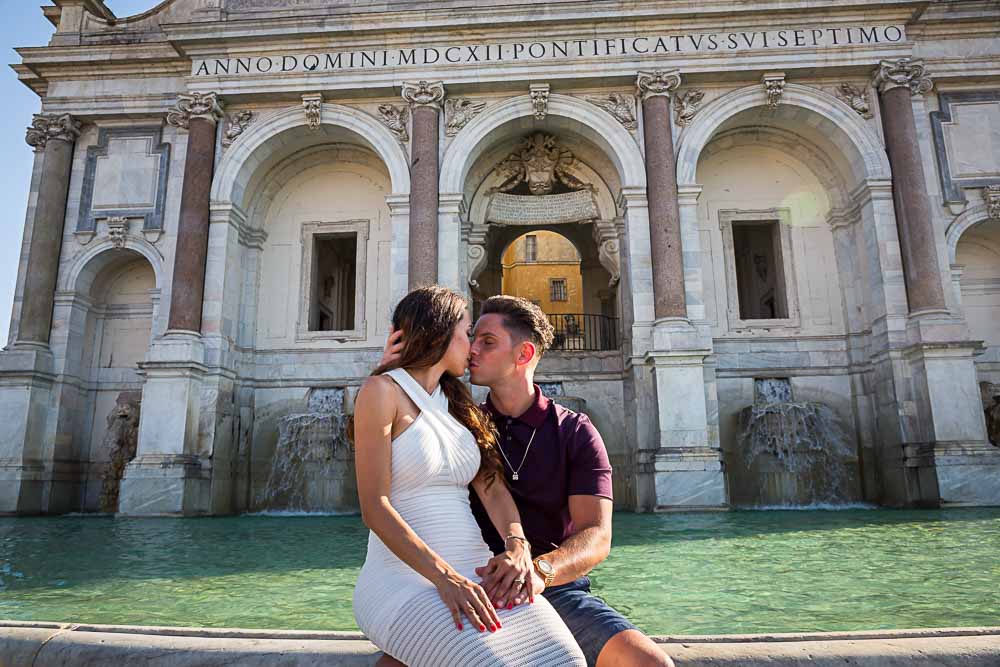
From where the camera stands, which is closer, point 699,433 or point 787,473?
point 699,433

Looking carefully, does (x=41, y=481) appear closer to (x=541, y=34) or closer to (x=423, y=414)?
(x=541, y=34)

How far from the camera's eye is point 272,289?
15.9 metres

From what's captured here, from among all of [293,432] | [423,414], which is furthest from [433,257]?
[423,414]

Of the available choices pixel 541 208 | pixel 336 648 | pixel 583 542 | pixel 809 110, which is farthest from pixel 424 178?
pixel 583 542

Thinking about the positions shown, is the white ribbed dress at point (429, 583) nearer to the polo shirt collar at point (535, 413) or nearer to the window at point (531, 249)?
the polo shirt collar at point (535, 413)

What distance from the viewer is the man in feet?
7.23

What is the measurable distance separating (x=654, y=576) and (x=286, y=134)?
1312cm

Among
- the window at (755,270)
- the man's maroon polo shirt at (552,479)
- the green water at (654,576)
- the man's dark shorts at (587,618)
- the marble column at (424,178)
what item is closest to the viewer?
the man's dark shorts at (587,618)

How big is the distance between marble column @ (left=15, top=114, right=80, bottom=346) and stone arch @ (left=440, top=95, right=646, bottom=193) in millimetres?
8595

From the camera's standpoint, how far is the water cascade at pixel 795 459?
43.2 feet

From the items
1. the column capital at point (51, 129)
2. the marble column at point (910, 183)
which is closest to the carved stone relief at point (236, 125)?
the column capital at point (51, 129)

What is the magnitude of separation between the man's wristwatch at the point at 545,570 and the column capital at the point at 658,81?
13428mm

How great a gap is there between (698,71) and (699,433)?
737cm

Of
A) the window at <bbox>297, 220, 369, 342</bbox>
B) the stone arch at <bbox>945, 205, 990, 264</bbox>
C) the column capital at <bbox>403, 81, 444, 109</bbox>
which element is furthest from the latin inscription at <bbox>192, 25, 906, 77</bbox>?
the stone arch at <bbox>945, 205, 990, 264</bbox>
